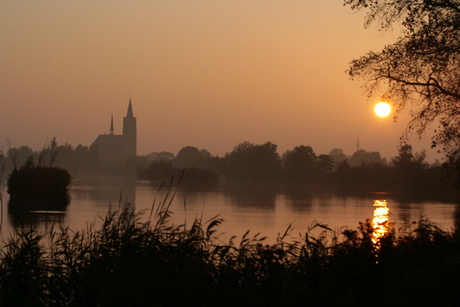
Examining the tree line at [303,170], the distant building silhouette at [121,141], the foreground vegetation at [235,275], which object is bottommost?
the foreground vegetation at [235,275]

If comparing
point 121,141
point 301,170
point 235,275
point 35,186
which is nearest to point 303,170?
point 301,170

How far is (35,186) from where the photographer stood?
29.7 m

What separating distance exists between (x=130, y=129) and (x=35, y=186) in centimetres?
15968

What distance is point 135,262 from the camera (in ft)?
23.4

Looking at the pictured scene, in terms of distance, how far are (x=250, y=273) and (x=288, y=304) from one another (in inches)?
29.0

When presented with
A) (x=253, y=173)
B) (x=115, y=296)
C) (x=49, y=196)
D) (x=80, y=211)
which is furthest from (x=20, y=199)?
(x=253, y=173)

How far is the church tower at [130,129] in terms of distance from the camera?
186625 mm

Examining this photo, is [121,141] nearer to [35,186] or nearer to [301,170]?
[301,170]

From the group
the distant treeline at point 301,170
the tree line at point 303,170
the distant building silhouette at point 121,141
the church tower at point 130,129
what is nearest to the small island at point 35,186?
the distant treeline at point 301,170

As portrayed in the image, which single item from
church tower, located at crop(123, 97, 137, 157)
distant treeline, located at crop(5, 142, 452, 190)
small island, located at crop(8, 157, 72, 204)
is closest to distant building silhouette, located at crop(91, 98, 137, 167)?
church tower, located at crop(123, 97, 137, 157)

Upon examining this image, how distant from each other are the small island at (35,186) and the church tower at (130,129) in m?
155

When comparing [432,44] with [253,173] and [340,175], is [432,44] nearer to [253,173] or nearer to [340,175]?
[340,175]

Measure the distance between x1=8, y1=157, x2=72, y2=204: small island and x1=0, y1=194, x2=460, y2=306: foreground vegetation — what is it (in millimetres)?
22204

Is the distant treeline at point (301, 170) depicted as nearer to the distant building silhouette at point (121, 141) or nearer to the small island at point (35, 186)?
the small island at point (35, 186)
